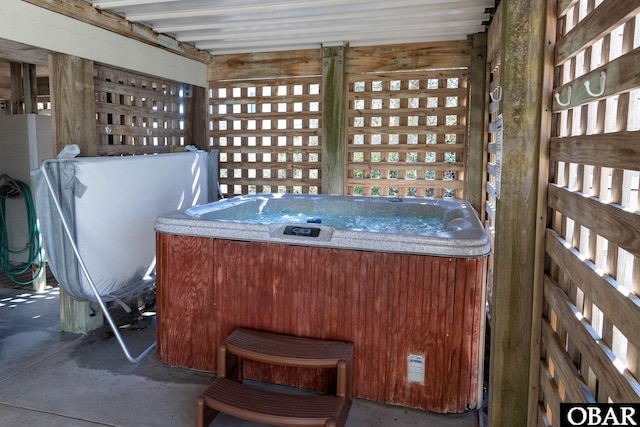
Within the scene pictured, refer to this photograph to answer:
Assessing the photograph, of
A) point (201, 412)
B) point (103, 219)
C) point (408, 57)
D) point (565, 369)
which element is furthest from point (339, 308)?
point (408, 57)

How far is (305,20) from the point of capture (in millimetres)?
3557

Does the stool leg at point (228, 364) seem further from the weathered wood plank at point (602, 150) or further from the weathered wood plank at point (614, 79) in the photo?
the weathered wood plank at point (614, 79)

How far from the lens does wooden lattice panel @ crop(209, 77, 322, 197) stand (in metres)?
4.62

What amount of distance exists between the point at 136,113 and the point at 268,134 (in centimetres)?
126

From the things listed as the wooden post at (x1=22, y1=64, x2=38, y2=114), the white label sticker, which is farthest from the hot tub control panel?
the wooden post at (x1=22, y1=64, x2=38, y2=114)

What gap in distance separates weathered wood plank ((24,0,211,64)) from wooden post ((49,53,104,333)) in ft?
0.94

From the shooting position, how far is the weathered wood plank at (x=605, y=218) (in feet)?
3.22

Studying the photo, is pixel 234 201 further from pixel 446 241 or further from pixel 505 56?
pixel 505 56

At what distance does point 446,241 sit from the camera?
226 cm

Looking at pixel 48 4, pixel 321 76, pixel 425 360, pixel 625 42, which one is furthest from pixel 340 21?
pixel 625 42

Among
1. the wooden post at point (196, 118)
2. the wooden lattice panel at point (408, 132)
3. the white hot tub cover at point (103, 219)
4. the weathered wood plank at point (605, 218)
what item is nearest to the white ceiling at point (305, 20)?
the wooden lattice panel at point (408, 132)

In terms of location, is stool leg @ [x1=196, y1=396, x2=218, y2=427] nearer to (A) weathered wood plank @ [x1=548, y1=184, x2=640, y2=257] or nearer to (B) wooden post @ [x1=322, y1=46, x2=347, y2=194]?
(A) weathered wood plank @ [x1=548, y1=184, x2=640, y2=257]

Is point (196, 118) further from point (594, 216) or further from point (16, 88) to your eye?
point (594, 216)

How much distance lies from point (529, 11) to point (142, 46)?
3.10m
